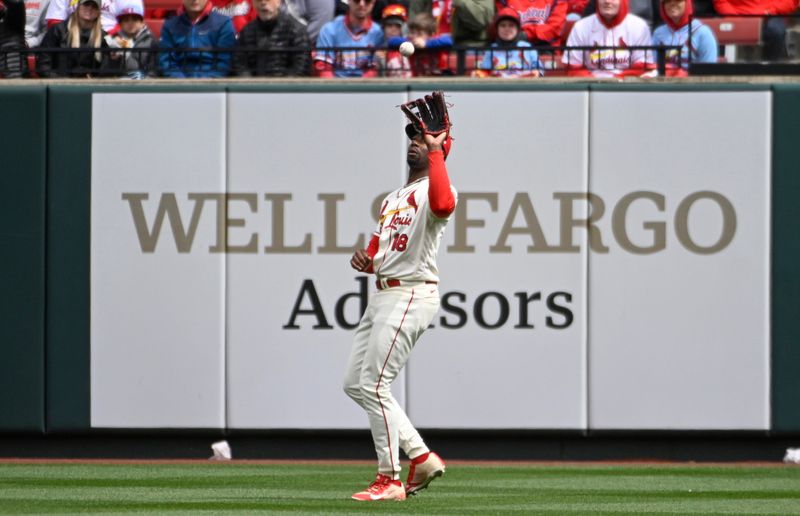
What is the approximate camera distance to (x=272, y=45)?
37.3 feet

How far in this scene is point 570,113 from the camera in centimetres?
1088

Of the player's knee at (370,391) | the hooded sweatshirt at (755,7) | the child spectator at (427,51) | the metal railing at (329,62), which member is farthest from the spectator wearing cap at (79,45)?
the player's knee at (370,391)

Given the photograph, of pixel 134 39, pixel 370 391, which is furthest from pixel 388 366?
pixel 134 39

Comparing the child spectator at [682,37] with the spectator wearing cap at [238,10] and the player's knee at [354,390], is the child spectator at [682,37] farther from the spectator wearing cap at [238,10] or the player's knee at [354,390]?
the player's knee at [354,390]

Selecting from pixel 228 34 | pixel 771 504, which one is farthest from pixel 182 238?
pixel 771 504

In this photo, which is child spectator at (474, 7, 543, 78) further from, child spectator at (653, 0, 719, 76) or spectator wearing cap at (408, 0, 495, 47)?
child spectator at (653, 0, 719, 76)

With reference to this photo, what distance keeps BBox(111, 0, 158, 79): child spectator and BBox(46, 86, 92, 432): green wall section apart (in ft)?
1.65

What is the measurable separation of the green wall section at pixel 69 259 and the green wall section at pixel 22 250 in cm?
8

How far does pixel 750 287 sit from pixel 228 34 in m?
4.46

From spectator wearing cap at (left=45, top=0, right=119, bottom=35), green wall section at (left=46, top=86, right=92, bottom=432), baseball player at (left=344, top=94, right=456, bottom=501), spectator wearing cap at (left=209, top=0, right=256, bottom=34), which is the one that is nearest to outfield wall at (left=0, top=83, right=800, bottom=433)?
green wall section at (left=46, top=86, right=92, bottom=432)

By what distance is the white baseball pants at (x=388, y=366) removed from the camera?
23.3 feet

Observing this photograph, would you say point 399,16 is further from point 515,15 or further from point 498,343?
point 498,343

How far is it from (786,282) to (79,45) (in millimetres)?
5711

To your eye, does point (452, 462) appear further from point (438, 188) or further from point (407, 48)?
point (438, 188)
